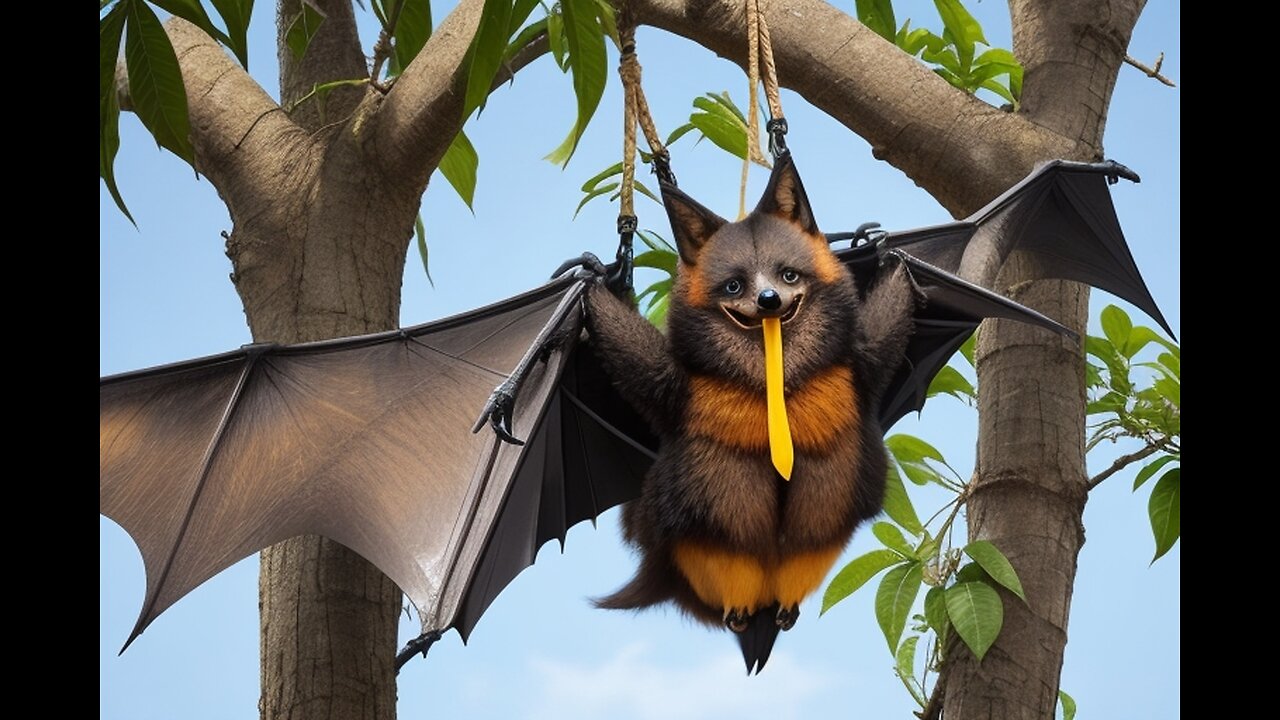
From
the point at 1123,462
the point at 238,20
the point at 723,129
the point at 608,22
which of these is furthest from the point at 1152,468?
the point at 238,20

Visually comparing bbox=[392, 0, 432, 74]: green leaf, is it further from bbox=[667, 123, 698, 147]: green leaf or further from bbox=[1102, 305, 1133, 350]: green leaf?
bbox=[1102, 305, 1133, 350]: green leaf

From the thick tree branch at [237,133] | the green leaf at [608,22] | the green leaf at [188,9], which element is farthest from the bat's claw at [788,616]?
the thick tree branch at [237,133]

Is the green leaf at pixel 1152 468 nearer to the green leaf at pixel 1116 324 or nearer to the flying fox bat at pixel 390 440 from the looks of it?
the green leaf at pixel 1116 324

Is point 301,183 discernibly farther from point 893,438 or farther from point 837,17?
point 893,438

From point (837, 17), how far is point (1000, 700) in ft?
4.64

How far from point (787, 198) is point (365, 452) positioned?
772 millimetres

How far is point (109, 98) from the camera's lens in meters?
2.10

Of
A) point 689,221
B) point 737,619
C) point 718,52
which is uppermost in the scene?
point 718,52

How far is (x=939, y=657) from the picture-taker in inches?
106

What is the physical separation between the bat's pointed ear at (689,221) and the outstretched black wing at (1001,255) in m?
0.26

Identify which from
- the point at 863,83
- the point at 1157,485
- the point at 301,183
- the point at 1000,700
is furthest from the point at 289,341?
the point at 1157,485

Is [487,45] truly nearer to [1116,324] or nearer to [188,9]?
[188,9]

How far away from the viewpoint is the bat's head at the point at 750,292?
172 cm
